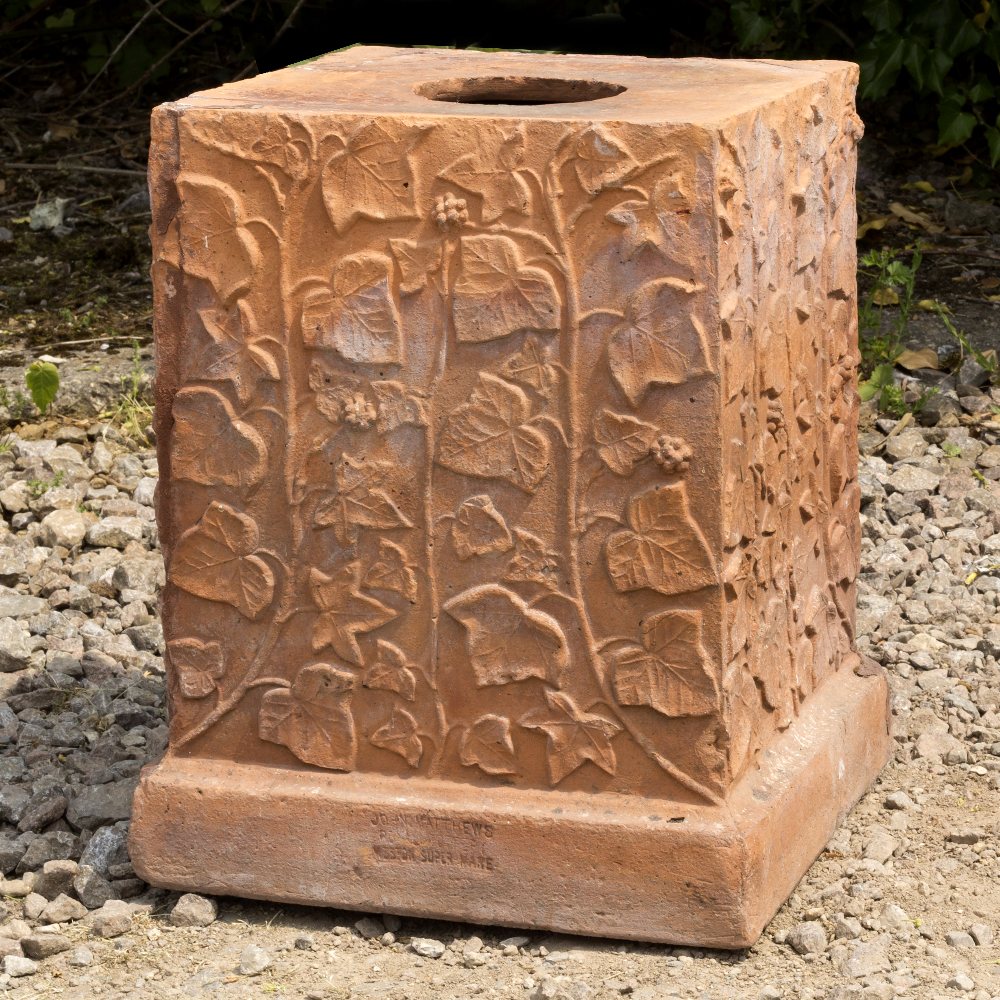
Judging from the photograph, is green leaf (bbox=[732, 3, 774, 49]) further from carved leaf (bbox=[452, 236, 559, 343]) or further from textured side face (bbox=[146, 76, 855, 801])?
carved leaf (bbox=[452, 236, 559, 343])

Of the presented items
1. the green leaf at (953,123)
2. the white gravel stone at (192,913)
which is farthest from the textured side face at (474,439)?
the green leaf at (953,123)

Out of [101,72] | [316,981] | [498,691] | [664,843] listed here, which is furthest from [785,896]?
[101,72]

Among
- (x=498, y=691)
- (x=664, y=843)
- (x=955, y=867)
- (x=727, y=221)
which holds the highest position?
(x=727, y=221)

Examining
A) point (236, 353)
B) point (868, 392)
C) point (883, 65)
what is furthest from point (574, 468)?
point (883, 65)

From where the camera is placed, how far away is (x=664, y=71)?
10.1 feet

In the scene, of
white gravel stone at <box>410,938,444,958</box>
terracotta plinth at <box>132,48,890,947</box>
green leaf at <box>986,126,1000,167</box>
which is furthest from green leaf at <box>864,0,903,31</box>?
white gravel stone at <box>410,938,444,958</box>

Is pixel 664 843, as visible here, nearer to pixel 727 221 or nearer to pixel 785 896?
pixel 785 896

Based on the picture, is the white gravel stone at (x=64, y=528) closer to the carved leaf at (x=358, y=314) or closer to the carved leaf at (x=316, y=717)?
the carved leaf at (x=316, y=717)

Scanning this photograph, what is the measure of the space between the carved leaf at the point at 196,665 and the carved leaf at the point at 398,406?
479mm

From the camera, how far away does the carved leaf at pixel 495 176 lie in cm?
258

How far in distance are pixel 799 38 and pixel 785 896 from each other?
4.31m

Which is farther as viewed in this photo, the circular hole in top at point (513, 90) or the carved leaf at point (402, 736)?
the circular hole in top at point (513, 90)

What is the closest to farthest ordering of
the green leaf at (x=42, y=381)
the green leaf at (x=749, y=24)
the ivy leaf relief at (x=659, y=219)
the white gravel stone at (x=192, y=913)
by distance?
1. the ivy leaf relief at (x=659, y=219)
2. the white gravel stone at (x=192, y=913)
3. the green leaf at (x=42, y=381)
4. the green leaf at (x=749, y=24)

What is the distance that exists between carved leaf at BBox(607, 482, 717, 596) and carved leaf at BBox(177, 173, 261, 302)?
67 centimetres
